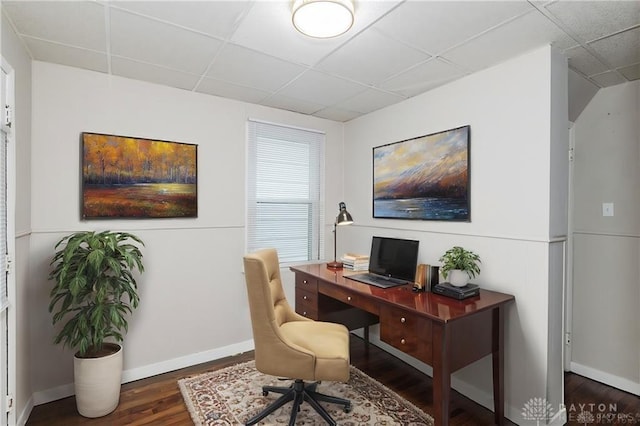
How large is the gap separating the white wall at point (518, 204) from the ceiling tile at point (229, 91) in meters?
1.57

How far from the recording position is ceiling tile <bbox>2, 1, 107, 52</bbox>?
1655 mm

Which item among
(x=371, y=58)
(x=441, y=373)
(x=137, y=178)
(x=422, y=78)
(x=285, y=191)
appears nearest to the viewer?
(x=441, y=373)

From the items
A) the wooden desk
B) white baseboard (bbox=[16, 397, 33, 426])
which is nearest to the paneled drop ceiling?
the wooden desk

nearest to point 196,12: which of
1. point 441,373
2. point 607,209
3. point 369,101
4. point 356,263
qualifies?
point 369,101

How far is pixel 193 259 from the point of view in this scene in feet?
9.43

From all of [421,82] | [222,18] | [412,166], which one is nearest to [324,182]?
[412,166]

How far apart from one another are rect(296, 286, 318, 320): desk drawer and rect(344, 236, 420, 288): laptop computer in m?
0.35

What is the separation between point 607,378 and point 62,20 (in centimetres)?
436

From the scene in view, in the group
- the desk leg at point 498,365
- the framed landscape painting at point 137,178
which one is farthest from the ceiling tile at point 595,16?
the framed landscape painting at point 137,178

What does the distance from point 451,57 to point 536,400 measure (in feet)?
7.34

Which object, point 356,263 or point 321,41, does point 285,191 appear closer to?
point 356,263

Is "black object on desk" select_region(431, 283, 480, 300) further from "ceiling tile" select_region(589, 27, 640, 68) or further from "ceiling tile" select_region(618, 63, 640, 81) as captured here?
"ceiling tile" select_region(618, 63, 640, 81)

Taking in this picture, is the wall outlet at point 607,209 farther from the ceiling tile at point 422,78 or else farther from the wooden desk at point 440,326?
Result: the ceiling tile at point 422,78

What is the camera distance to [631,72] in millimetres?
2285
